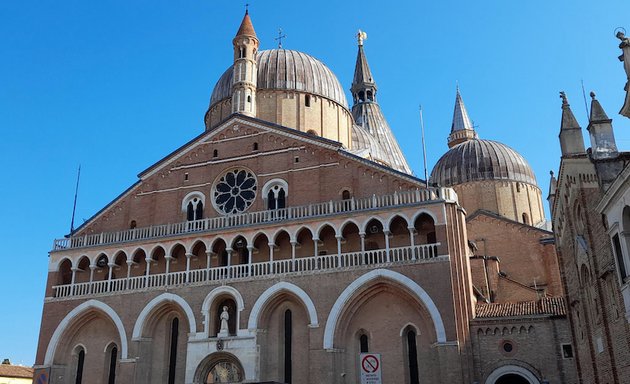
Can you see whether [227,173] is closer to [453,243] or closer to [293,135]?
[293,135]

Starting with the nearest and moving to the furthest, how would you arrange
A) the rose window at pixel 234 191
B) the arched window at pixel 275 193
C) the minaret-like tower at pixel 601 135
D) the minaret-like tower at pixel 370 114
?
the minaret-like tower at pixel 601 135, the arched window at pixel 275 193, the rose window at pixel 234 191, the minaret-like tower at pixel 370 114

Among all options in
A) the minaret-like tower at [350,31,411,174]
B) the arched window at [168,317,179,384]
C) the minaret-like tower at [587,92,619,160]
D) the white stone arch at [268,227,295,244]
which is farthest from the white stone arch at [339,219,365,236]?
the minaret-like tower at [350,31,411,174]

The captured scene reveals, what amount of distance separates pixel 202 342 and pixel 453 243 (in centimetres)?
1119

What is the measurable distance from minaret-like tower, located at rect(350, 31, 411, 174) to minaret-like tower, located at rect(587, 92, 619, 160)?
28.5 m

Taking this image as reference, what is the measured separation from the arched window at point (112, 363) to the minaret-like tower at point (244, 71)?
13.0 m

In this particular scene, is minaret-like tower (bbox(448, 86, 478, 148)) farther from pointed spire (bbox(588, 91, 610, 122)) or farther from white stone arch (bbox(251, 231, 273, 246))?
pointed spire (bbox(588, 91, 610, 122))

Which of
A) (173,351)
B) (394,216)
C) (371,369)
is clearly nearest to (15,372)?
(173,351)

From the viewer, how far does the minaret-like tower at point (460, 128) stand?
51000mm

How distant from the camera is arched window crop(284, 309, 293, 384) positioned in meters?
25.3

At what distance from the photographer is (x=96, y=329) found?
95.5 feet

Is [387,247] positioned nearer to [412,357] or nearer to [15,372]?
[412,357]

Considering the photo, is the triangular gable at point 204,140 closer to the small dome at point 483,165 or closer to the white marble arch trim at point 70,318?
the white marble arch trim at point 70,318

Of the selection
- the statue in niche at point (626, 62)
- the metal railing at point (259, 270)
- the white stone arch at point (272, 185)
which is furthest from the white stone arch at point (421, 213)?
the statue in niche at point (626, 62)

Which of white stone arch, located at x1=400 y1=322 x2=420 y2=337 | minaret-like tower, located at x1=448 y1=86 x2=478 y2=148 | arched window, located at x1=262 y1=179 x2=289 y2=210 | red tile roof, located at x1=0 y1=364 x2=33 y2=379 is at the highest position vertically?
minaret-like tower, located at x1=448 y1=86 x2=478 y2=148
